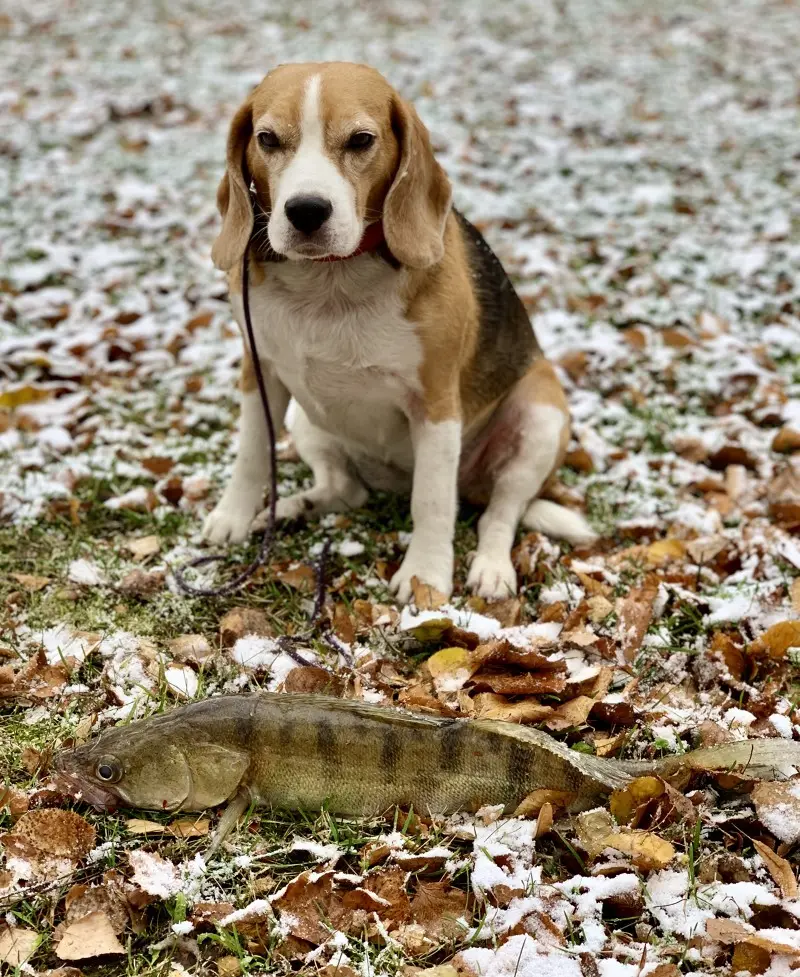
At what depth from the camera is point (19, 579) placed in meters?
A: 3.53

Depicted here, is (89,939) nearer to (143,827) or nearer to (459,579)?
(143,827)

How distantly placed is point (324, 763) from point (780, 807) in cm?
108

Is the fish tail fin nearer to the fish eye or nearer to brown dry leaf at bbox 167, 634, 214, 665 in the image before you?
the fish eye

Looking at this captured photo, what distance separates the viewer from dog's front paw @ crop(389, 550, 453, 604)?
11.6 feet

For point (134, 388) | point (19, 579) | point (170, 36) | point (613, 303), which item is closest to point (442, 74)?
point (170, 36)

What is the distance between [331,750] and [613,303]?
4723 millimetres

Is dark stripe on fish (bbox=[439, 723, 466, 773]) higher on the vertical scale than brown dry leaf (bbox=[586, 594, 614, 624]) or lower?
higher

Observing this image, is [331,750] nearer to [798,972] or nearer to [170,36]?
[798,972]

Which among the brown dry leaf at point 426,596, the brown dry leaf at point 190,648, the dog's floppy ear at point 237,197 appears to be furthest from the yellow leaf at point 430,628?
the dog's floppy ear at point 237,197

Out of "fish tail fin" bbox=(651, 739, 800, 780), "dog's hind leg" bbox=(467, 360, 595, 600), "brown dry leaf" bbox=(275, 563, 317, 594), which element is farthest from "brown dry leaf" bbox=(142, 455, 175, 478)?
"fish tail fin" bbox=(651, 739, 800, 780)

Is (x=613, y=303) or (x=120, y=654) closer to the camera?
(x=120, y=654)

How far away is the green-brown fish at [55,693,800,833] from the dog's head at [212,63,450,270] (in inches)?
55.6

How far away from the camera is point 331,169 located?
293 cm

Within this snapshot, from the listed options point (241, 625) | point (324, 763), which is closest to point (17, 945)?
point (324, 763)
